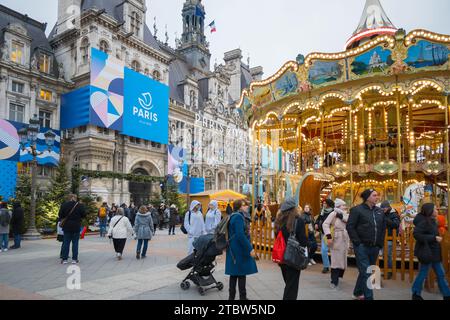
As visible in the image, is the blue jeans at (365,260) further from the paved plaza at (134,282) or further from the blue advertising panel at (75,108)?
the blue advertising panel at (75,108)

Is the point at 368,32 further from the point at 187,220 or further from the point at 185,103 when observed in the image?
the point at 185,103

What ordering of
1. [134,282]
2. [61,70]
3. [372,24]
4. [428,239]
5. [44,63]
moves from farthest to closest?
[61,70] < [44,63] < [372,24] < [134,282] < [428,239]

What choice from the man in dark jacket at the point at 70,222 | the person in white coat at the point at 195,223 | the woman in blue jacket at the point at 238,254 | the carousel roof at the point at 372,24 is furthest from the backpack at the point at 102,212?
the carousel roof at the point at 372,24

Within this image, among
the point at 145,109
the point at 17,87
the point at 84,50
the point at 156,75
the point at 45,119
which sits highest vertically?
the point at 84,50

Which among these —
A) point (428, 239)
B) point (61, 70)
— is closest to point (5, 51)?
point (61, 70)

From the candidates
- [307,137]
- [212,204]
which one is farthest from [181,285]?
[307,137]

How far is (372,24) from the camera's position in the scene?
50.9 feet

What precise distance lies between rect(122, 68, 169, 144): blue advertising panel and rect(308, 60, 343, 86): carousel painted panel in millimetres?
19271

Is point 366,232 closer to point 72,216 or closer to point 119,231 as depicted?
point 119,231

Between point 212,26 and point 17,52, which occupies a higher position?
point 212,26

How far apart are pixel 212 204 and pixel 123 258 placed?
10.1 ft

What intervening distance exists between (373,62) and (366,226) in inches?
262

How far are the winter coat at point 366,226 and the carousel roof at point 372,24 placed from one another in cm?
1225
